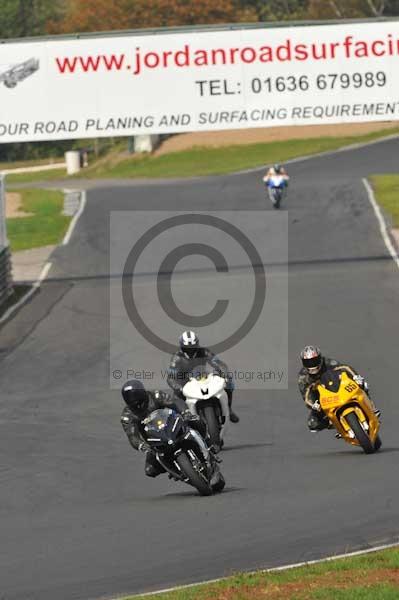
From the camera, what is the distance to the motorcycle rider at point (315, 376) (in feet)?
50.2

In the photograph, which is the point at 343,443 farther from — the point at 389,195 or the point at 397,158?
the point at 397,158

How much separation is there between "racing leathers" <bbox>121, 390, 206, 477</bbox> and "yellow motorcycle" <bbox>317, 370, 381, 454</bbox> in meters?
2.09

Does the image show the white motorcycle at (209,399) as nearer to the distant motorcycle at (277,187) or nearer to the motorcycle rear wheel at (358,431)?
the motorcycle rear wheel at (358,431)

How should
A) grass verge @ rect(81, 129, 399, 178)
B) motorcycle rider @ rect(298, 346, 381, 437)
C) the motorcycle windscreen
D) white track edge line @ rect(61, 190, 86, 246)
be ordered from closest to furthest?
the motorcycle windscreen, motorcycle rider @ rect(298, 346, 381, 437), white track edge line @ rect(61, 190, 86, 246), grass verge @ rect(81, 129, 399, 178)

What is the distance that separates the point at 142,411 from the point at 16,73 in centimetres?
1924

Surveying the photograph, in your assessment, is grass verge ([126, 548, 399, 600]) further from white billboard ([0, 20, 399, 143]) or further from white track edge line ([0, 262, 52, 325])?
white billboard ([0, 20, 399, 143])

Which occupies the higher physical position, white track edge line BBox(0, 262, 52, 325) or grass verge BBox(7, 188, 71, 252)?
grass verge BBox(7, 188, 71, 252)

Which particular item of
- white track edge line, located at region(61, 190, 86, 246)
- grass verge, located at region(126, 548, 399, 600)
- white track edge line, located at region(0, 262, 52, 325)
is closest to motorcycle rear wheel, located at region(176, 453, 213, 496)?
grass verge, located at region(126, 548, 399, 600)

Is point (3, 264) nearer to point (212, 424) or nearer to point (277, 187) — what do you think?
point (277, 187)

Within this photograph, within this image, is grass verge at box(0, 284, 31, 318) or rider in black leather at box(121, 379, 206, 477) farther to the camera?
grass verge at box(0, 284, 31, 318)

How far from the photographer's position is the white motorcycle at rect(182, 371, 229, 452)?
50.9 ft

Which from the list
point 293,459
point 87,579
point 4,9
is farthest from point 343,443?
point 4,9

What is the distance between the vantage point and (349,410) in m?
14.9

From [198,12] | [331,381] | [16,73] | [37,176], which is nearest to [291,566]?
[331,381]
